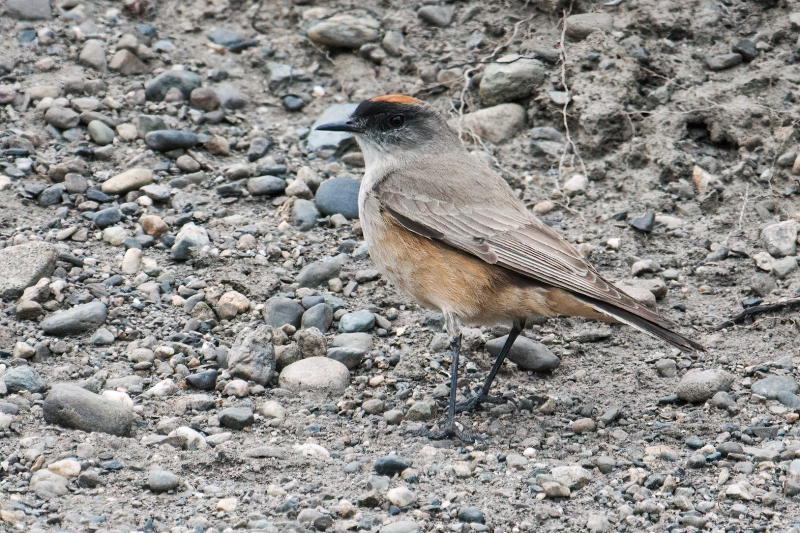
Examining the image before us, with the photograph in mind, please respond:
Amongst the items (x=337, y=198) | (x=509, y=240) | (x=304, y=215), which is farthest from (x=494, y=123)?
(x=509, y=240)

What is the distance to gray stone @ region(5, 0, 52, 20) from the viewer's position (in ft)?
31.7

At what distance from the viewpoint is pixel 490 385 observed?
22.5ft

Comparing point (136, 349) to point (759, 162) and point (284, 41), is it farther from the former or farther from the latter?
point (759, 162)

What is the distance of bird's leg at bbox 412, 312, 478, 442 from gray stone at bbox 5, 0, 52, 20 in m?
5.80

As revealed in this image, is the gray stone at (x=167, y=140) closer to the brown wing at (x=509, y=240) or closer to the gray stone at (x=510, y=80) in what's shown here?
the brown wing at (x=509, y=240)

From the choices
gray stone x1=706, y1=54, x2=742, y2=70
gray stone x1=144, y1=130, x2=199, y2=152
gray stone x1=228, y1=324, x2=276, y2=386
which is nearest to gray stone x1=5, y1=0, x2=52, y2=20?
gray stone x1=144, y1=130, x2=199, y2=152

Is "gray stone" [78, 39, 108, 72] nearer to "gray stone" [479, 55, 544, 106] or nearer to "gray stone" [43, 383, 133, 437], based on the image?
"gray stone" [479, 55, 544, 106]

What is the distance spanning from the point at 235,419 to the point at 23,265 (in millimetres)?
2277

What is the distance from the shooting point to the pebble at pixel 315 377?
6.50 m

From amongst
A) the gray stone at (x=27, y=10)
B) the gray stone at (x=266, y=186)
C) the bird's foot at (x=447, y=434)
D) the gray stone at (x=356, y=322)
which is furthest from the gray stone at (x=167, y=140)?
the bird's foot at (x=447, y=434)

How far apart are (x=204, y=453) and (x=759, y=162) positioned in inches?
213

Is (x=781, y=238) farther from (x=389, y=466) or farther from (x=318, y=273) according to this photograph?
(x=389, y=466)

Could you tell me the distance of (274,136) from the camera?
9289mm

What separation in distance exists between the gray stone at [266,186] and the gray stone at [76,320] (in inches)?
81.1
